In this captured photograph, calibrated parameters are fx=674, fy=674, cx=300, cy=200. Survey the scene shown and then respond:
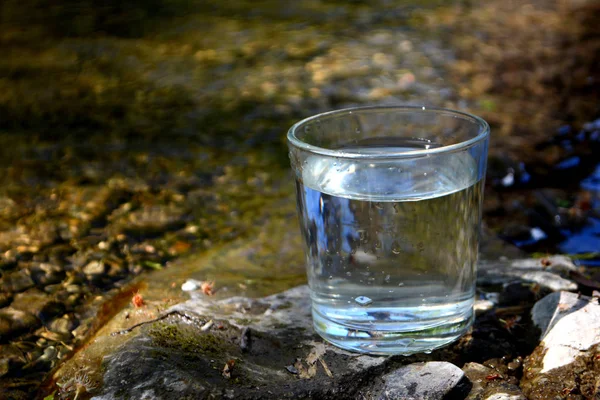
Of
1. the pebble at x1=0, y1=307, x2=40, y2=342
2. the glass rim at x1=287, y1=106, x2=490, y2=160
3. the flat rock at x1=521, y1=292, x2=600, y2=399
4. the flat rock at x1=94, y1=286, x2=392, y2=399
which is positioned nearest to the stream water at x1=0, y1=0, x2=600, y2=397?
the pebble at x1=0, y1=307, x2=40, y2=342

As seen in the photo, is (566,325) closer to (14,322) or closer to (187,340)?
(187,340)

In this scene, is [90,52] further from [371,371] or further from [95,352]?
[371,371]

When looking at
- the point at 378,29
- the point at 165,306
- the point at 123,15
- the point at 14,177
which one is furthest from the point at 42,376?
the point at 123,15

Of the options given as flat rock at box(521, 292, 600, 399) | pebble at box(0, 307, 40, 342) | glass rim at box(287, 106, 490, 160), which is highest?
glass rim at box(287, 106, 490, 160)

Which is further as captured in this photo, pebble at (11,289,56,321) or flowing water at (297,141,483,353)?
pebble at (11,289,56,321)

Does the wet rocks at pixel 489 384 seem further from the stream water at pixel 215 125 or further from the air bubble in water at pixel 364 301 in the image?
the stream water at pixel 215 125

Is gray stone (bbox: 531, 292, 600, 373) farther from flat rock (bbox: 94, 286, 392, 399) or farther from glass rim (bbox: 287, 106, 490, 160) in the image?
glass rim (bbox: 287, 106, 490, 160)

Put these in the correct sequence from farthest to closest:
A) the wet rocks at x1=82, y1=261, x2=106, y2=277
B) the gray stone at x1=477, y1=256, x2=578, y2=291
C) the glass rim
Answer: the wet rocks at x1=82, y1=261, x2=106, y2=277 < the gray stone at x1=477, y1=256, x2=578, y2=291 < the glass rim

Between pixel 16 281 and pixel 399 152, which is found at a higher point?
pixel 399 152

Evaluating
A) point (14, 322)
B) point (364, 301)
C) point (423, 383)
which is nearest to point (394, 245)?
point (364, 301)
